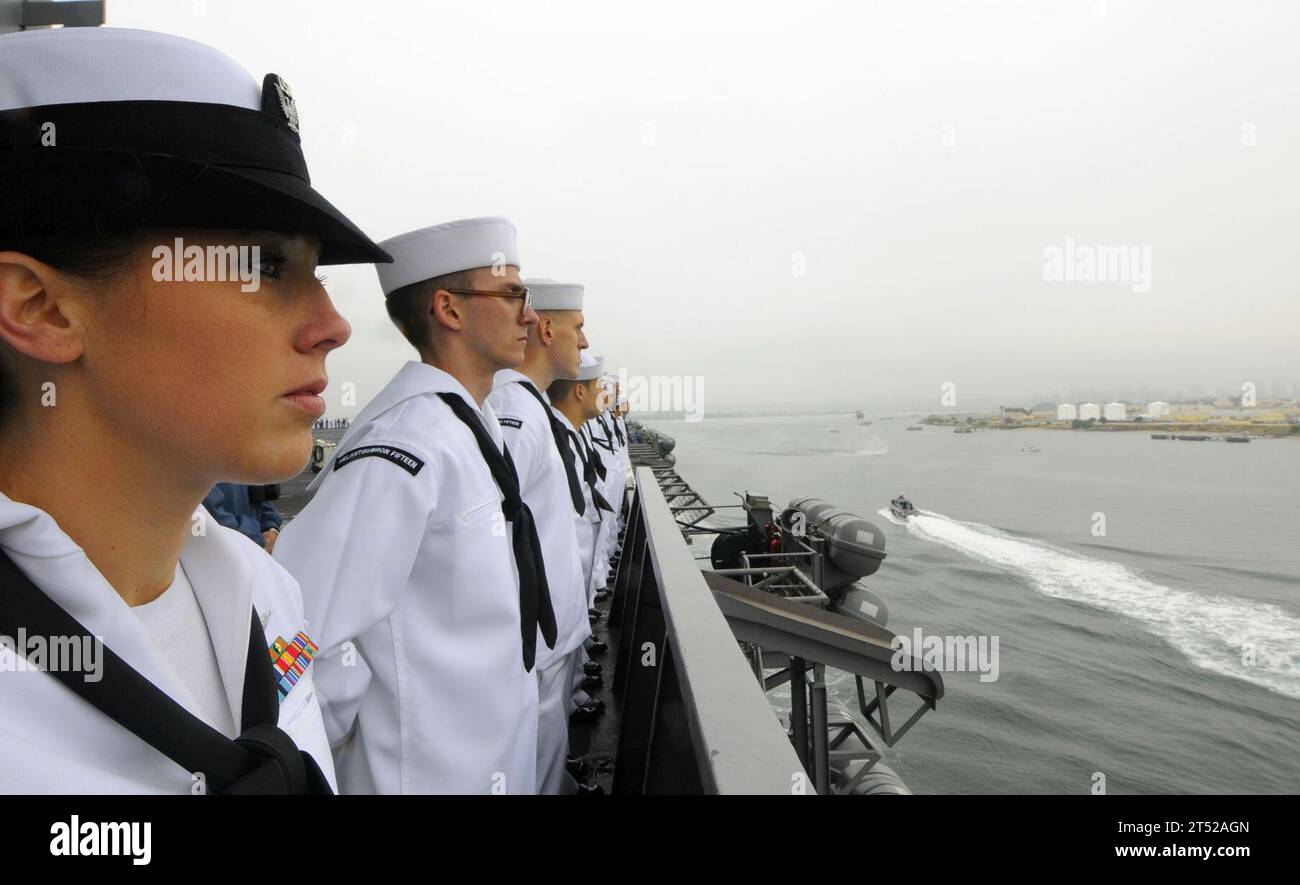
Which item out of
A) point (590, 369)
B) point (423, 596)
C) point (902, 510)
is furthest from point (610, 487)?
point (902, 510)

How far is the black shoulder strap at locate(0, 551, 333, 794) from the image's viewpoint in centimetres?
74

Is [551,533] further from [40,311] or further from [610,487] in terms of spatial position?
[610,487]

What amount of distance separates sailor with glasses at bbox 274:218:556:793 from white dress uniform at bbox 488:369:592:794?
1.92 ft

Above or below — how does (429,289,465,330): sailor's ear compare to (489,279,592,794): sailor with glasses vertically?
above

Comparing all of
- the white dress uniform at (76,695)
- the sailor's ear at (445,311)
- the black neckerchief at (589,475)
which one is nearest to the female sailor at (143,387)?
the white dress uniform at (76,695)

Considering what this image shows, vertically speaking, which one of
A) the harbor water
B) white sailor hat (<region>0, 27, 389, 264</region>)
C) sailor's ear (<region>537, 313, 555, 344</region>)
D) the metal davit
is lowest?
the harbor water

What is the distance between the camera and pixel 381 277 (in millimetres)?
2922

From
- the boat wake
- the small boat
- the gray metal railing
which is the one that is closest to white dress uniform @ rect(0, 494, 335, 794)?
the gray metal railing

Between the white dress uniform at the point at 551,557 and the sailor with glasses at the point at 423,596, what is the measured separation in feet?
1.92

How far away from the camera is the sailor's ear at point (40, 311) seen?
80 cm

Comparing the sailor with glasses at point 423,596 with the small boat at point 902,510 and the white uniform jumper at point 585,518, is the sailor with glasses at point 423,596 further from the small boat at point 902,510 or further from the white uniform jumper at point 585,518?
the small boat at point 902,510

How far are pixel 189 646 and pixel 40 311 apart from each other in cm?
51

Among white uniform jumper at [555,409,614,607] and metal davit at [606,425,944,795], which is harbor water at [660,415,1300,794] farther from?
white uniform jumper at [555,409,614,607]

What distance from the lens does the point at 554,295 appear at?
4.83 m
